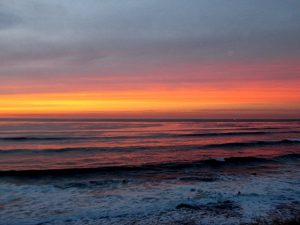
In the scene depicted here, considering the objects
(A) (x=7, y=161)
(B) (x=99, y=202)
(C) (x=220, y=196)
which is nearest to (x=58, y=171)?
(A) (x=7, y=161)

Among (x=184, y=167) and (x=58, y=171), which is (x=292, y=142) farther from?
(x=58, y=171)

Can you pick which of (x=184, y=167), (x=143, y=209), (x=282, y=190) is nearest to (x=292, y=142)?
(x=184, y=167)

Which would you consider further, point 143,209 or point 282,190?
point 282,190

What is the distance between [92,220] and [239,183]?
7768mm

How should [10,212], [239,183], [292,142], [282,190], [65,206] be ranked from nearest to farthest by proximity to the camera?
1. [10,212]
2. [65,206]
3. [282,190]
4. [239,183]
5. [292,142]

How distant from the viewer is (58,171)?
57.2 feet

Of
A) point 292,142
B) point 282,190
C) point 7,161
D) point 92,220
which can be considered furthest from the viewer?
point 292,142

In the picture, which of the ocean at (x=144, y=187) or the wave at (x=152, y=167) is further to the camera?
the wave at (x=152, y=167)

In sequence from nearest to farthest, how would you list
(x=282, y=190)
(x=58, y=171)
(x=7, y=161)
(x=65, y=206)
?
1. (x=65, y=206)
2. (x=282, y=190)
3. (x=58, y=171)
4. (x=7, y=161)

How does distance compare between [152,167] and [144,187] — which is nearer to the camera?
[144,187]

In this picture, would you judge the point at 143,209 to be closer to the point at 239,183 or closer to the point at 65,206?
the point at 65,206

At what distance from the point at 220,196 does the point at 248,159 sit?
10403mm

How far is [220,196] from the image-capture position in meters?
12.0

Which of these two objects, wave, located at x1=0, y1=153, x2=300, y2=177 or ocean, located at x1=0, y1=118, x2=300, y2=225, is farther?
wave, located at x1=0, y1=153, x2=300, y2=177
